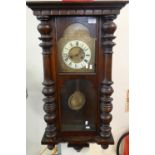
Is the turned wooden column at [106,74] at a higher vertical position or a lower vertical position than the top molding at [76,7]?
lower

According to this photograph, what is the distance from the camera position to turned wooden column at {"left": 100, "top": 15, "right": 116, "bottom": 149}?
78 centimetres

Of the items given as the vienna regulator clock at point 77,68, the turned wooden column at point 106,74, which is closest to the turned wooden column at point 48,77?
the vienna regulator clock at point 77,68

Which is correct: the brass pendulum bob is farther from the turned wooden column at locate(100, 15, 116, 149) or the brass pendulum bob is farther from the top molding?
the top molding

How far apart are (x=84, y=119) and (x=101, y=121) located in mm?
84

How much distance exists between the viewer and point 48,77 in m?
0.82

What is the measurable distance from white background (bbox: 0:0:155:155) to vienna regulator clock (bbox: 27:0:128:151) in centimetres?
10
